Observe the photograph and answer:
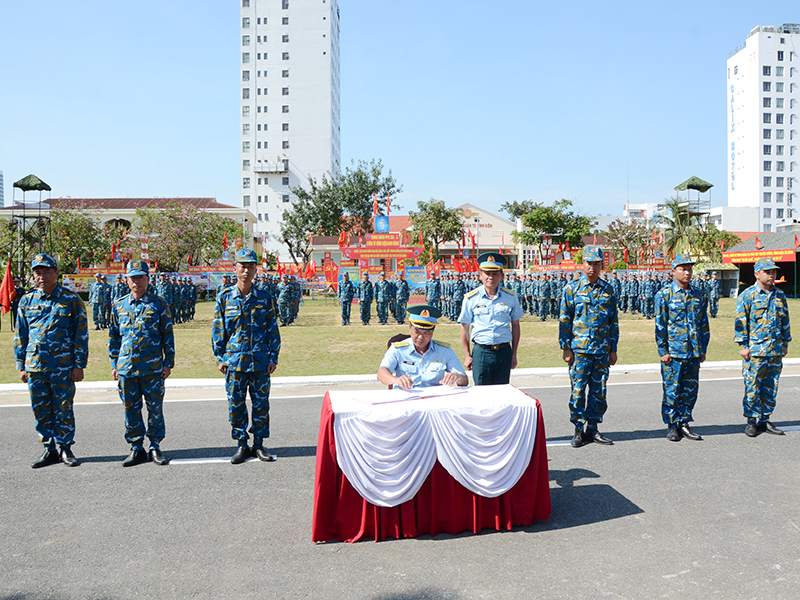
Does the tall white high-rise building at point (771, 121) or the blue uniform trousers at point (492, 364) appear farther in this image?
the tall white high-rise building at point (771, 121)

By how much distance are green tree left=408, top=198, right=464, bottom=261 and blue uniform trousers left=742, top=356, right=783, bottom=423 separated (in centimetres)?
5288

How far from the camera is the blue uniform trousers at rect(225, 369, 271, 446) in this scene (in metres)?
5.85

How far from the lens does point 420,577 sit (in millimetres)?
3623

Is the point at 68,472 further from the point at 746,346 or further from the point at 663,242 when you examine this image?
the point at 663,242

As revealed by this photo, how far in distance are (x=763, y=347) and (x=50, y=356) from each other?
737 cm

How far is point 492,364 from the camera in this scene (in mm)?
6066

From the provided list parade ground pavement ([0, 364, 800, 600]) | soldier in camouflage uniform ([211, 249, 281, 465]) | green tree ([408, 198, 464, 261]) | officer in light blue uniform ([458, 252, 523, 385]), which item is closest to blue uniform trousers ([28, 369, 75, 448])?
parade ground pavement ([0, 364, 800, 600])

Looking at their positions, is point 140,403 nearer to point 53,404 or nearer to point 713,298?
point 53,404

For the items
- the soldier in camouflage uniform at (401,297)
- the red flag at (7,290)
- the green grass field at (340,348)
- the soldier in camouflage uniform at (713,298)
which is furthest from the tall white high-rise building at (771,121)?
the red flag at (7,290)

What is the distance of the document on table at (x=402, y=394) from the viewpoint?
4484mm

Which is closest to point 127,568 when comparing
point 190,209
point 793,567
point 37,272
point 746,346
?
point 37,272

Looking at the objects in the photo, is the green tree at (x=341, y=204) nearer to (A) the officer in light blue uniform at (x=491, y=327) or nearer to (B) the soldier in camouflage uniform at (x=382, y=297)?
(B) the soldier in camouflage uniform at (x=382, y=297)

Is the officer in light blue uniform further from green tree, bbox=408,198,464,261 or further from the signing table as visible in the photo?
green tree, bbox=408,198,464,261

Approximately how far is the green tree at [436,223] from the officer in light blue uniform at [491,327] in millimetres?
53362
